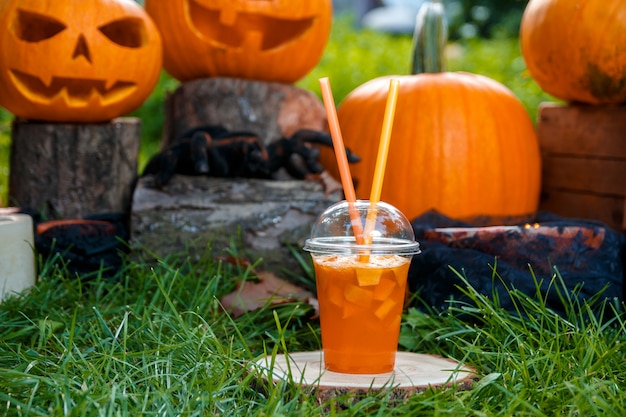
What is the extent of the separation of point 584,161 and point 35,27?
2.14 metres

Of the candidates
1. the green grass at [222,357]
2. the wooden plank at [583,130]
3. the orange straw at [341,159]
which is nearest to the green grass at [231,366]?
the green grass at [222,357]

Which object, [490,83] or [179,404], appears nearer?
[179,404]

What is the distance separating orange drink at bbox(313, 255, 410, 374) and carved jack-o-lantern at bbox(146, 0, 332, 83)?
5.52 feet

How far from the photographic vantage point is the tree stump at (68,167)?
8.94 ft

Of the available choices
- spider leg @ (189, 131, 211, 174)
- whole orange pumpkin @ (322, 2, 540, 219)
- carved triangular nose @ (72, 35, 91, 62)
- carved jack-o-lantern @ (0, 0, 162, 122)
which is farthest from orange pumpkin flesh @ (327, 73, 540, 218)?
carved triangular nose @ (72, 35, 91, 62)

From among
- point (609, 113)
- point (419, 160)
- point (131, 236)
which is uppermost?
point (609, 113)

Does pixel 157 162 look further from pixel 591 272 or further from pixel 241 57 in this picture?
pixel 591 272

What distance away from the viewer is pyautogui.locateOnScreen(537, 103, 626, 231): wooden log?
2867mm

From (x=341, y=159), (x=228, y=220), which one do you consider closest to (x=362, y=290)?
(x=341, y=159)

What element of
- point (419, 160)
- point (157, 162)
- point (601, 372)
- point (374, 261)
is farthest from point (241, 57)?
point (601, 372)

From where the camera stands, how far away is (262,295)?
2195 millimetres

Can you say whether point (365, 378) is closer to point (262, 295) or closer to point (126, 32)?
point (262, 295)

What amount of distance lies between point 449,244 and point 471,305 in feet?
0.92

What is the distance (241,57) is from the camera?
10.1ft
